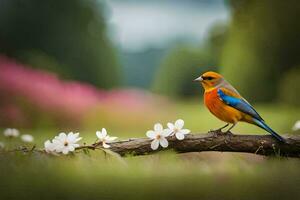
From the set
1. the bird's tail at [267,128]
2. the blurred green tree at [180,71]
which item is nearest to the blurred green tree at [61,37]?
the blurred green tree at [180,71]

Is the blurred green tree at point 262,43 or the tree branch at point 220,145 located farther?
the blurred green tree at point 262,43

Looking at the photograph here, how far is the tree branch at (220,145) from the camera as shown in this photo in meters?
1.77

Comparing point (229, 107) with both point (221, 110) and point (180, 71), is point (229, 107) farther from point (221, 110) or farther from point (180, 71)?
point (180, 71)

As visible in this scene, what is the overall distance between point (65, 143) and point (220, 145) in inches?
→ 16.2

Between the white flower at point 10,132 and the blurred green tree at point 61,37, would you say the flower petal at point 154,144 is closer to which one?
the blurred green tree at point 61,37

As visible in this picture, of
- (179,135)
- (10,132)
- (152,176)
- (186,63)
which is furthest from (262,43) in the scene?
(10,132)


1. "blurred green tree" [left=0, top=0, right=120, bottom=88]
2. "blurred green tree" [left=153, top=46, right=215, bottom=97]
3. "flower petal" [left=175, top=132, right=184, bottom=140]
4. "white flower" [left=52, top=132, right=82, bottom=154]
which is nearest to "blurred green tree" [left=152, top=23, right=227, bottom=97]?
"blurred green tree" [left=153, top=46, right=215, bottom=97]

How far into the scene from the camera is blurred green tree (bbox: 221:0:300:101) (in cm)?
201

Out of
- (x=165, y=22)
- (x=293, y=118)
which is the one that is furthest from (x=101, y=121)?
(x=293, y=118)

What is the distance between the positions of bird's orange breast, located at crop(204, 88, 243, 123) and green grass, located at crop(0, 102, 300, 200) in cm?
7

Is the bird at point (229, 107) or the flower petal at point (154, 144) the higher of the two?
the bird at point (229, 107)

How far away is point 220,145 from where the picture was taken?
1.78 meters

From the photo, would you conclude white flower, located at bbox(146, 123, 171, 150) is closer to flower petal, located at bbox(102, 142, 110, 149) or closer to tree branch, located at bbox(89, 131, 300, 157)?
tree branch, located at bbox(89, 131, 300, 157)

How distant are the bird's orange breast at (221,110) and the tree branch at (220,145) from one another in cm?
4
